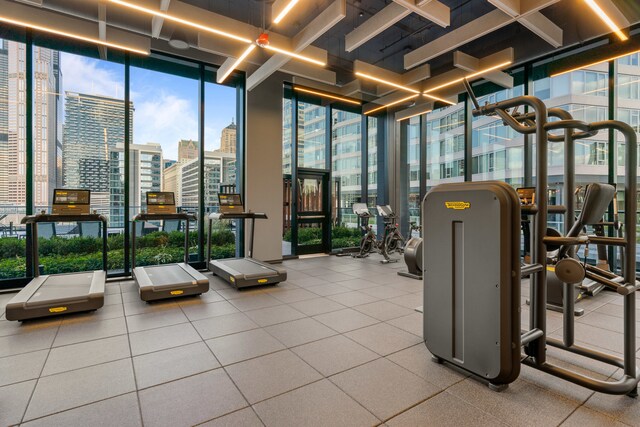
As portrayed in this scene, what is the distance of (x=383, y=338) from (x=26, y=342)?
3.34 m

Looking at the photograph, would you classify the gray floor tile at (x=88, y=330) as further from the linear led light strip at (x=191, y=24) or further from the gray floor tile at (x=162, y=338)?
the linear led light strip at (x=191, y=24)

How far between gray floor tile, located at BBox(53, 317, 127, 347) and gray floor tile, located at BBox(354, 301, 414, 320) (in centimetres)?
263

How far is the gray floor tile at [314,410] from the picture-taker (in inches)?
76.5

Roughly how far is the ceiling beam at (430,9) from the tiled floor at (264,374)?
3671 mm

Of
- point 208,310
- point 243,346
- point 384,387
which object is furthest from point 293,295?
point 384,387

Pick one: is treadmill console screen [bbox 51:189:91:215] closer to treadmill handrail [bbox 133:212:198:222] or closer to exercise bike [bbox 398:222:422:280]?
treadmill handrail [bbox 133:212:198:222]

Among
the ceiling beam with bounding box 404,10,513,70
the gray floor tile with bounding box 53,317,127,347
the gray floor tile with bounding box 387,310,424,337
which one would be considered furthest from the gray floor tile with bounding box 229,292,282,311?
the ceiling beam with bounding box 404,10,513,70

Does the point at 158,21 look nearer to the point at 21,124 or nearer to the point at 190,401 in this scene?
the point at 21,124

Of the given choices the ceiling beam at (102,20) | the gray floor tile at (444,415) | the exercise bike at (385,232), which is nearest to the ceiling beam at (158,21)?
the ceiling beam at (102,20)

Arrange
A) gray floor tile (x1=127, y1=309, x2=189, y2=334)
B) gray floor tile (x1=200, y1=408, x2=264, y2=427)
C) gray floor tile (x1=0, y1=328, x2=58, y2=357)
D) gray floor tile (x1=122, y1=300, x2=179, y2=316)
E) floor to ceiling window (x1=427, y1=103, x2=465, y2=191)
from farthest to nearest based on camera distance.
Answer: floor to ceiling window (x1=427, y1=103, x2=465, y2=191) → gray floor tile (x1=122, y1=300, x2=179, y2=316) → gray floor tile (x1=127, y1=309, x2=189, y2=334) → gray floor tile (x1=0, y1=328, x2=58, y2=357) → gray floor tile (x1=200, y1=408, x2=264, y2=427)

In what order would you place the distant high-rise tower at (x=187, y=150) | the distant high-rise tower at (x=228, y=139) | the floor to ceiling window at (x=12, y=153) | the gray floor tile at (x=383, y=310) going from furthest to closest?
the distant high-rise tower at (x=228, y=139) → the distant high-rise tower at (x=187, y=150) → the floor to ceiling window at (x=12, y=153) → the gray floor tile at (x=383, y=310)

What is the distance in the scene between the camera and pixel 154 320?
3.67 meters

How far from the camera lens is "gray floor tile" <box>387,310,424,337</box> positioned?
3379mm

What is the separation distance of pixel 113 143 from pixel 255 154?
8.39 ft
